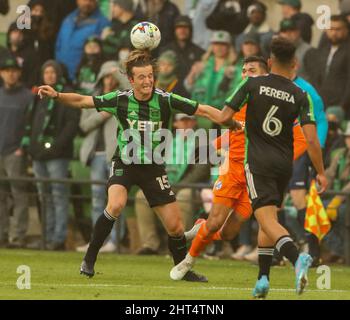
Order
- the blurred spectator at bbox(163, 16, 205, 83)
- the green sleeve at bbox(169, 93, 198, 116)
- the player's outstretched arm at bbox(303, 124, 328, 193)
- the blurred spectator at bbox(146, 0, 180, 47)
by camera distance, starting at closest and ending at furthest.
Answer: the player's outstretched arm at bbox(303, 124, 328, 193)
the green sleeve at bbox(169, 93, 198, 116)
the blurred spectator at bbox(163, 16, 205, 83)
the blurred spectator at bbox(146, 0, 180, 47)

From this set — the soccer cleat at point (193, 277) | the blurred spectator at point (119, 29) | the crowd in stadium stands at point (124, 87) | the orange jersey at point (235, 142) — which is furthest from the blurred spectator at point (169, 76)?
the soccer cleat at point (193, 277)

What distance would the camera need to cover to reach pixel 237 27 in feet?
58.1

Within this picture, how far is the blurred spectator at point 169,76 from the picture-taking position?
17625 millimetres

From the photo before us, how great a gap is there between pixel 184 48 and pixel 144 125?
5.48 meters

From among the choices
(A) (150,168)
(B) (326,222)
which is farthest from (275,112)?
(B) (326,222)

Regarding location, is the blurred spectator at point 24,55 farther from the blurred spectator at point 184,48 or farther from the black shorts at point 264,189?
the black shorts at point 264,189

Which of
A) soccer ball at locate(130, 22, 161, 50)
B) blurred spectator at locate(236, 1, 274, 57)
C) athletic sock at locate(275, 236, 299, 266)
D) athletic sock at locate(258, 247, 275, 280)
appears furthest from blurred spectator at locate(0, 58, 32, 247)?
athletic sock at locate(275, 236, 299, 266)

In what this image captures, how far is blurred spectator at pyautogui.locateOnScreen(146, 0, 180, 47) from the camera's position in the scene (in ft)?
59.5

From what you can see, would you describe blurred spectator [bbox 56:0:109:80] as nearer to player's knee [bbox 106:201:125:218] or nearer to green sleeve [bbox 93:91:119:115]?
green sleeve [bbox 93:91:119:115]

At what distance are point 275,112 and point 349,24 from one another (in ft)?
19.7

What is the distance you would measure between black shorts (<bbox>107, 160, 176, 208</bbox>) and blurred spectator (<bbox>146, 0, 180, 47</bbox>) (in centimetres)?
566
